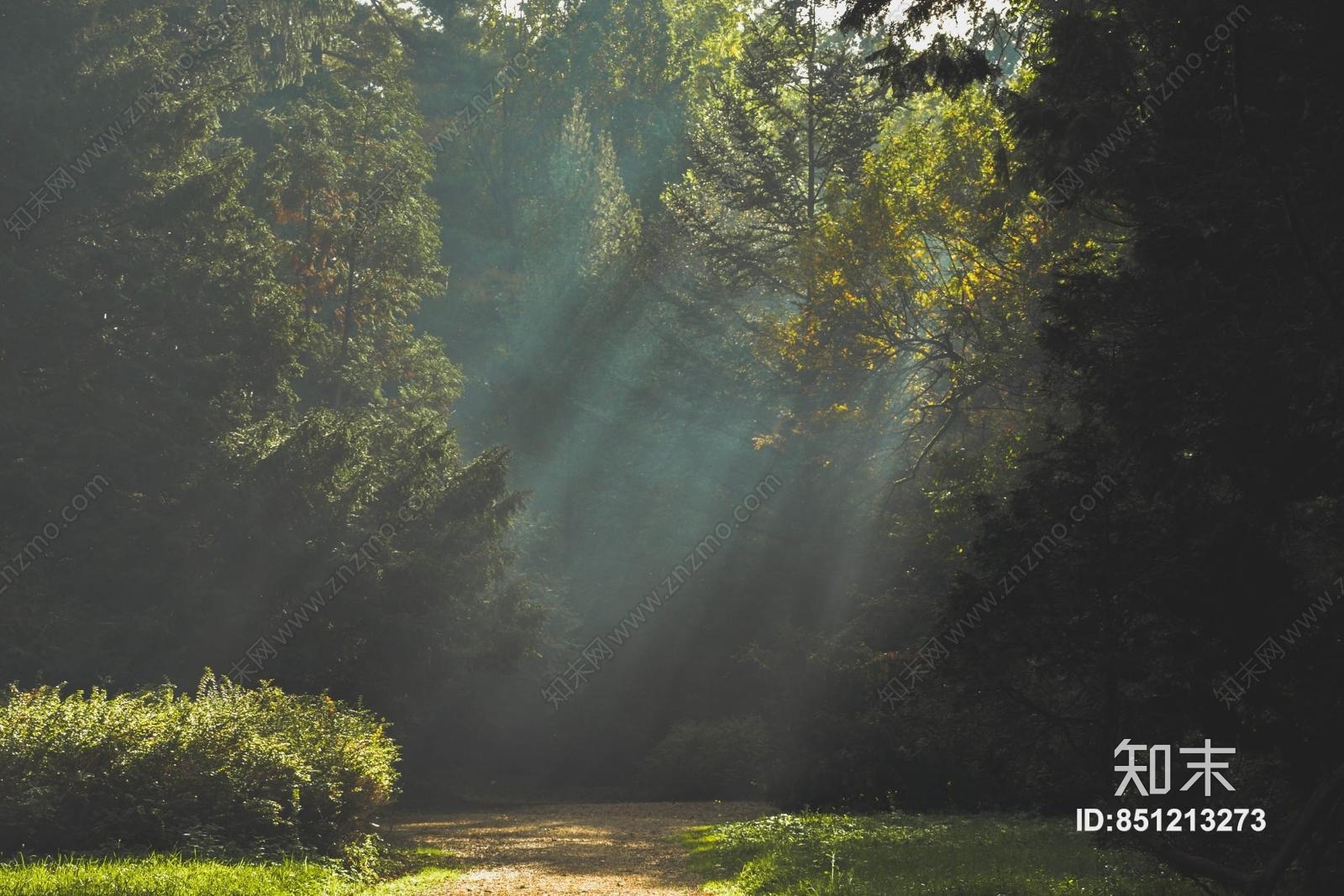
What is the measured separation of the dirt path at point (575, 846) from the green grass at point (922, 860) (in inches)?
25.1

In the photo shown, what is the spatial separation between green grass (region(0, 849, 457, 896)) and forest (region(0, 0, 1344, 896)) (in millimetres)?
92

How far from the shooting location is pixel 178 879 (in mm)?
10141

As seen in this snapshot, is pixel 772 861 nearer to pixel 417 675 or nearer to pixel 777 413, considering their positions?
pixel 417 675

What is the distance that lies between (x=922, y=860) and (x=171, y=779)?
7.68 meters

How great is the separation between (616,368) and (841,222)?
14728mm

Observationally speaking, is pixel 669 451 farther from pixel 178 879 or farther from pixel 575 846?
pixel 178 879

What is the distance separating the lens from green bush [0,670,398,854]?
1212cm

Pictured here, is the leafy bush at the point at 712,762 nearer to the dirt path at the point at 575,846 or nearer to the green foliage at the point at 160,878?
the dirt path at the point at 575,846

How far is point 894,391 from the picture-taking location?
32094mm

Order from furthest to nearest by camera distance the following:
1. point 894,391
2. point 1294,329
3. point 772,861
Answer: point 894,391 → point 772,861 → point 1294,329

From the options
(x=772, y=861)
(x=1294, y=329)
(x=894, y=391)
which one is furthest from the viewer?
(x=894, y=391)

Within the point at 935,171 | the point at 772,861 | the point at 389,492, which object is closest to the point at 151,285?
the point at 389,492

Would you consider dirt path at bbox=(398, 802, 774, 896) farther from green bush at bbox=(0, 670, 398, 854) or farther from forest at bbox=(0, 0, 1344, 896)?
green bush at bbox=(0, 670, 398, 854)

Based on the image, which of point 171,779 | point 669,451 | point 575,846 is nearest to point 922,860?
point 575,846
